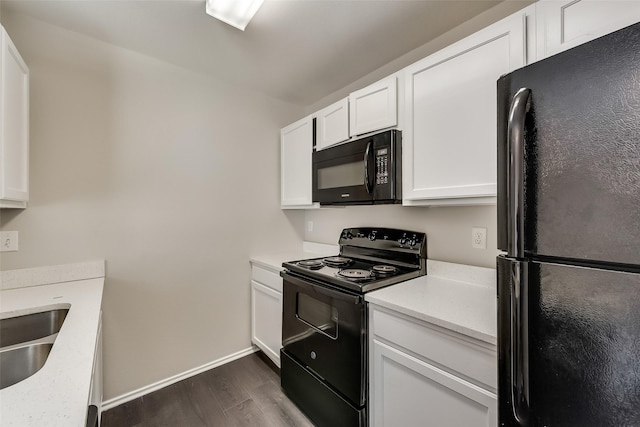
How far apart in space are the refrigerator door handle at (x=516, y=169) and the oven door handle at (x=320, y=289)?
830 mm

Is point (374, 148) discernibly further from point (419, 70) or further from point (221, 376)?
point (221, 376)

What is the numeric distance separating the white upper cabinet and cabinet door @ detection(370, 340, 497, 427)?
185 centimetres

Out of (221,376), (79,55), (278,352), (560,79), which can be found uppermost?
(79,55)

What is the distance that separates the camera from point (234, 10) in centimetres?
142

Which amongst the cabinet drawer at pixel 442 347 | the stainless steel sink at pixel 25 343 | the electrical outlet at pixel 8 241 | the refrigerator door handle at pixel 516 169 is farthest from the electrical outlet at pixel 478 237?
the electrical outlet at pixel 8 241

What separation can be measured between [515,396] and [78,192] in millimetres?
2305

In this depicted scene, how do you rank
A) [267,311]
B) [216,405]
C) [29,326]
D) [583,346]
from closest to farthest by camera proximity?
[583,346]
[29,326]
[216,405]
[267,311]

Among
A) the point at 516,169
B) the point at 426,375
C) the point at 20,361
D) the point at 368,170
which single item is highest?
the point at 368,170

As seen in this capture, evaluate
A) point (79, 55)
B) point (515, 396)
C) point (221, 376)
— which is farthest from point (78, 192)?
point (515, 396)

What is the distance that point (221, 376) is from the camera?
2068mm

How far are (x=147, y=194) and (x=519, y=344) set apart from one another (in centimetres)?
219

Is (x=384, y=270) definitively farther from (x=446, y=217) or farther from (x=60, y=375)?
(x=60, y=375)

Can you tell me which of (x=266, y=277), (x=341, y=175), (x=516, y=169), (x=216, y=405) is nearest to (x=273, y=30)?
(x=341, y=175)

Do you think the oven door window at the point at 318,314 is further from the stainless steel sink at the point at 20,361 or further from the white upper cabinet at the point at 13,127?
the white upper cabinet at the point at 13,127
